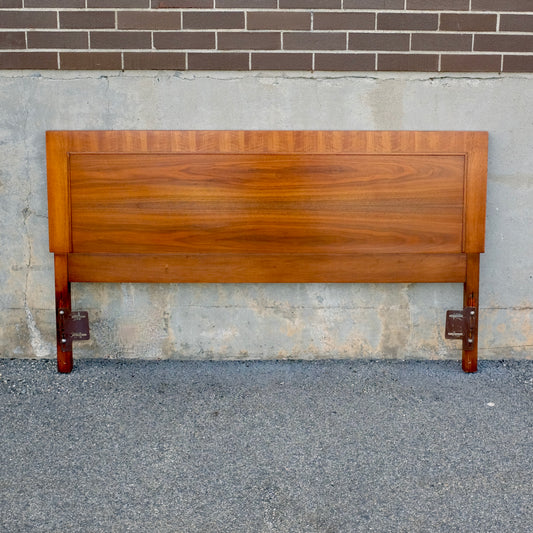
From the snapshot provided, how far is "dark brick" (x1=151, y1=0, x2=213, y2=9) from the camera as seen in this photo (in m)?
3.14

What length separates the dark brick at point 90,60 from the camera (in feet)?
10.5

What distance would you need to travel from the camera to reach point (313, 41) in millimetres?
3174

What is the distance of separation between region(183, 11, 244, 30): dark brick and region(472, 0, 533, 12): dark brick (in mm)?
1235

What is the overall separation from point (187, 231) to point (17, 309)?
1099mm

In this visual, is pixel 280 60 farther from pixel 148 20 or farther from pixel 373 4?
pixel 148 20

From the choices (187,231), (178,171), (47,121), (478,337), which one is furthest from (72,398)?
(478,337)

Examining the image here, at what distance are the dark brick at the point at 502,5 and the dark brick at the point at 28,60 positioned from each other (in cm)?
224

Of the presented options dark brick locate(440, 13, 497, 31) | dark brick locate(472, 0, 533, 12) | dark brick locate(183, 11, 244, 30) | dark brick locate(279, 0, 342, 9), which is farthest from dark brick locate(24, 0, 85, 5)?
dark brick locate(472, 0, 533, 12)

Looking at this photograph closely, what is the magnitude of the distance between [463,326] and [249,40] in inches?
74.7

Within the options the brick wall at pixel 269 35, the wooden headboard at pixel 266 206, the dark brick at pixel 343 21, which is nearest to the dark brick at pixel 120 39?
the brick wall at pixel 269 35

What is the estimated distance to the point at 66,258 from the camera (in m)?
3.19

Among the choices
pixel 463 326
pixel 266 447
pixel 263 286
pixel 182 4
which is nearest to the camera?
pixel 266 447

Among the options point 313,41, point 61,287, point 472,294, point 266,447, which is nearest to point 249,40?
point 313,41

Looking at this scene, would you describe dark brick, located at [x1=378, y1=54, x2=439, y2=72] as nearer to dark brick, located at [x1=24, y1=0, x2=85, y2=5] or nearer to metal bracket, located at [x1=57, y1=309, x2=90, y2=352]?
dark brick, located at [x1=24, y1=0, x2=85, y2=5]
